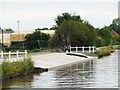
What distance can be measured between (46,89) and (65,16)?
72552mm

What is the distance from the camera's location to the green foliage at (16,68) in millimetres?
24819

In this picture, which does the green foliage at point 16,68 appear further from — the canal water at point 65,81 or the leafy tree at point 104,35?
the leafy tree at point 104,35

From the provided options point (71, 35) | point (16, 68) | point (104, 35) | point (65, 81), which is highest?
point (104, 35)

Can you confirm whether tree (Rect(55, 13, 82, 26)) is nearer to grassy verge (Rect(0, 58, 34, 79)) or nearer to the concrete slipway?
the concrete slipway

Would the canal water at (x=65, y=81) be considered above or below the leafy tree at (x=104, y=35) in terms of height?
below

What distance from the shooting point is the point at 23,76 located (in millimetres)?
26516

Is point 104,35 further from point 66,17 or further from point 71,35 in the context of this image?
point 71,35

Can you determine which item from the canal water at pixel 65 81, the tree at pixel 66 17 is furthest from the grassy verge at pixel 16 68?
the tree at pixel 66 17

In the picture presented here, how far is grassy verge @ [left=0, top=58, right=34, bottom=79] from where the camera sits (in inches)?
973

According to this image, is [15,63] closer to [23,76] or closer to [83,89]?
[23,76]

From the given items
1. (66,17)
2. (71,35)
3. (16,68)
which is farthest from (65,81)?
(66,17)

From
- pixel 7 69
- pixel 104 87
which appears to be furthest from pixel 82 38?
pixel 104 87

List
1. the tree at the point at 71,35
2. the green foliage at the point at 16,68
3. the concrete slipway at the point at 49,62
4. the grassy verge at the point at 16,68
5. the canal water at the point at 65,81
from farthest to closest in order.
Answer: the tree at the point at 71,35 < the concrete slipway at the point at 49,62 < the green foliage at the point at 16,68 < the grassy verge at the point at 16,68 < the canal water at the point at 65,81

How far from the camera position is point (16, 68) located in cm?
2658
